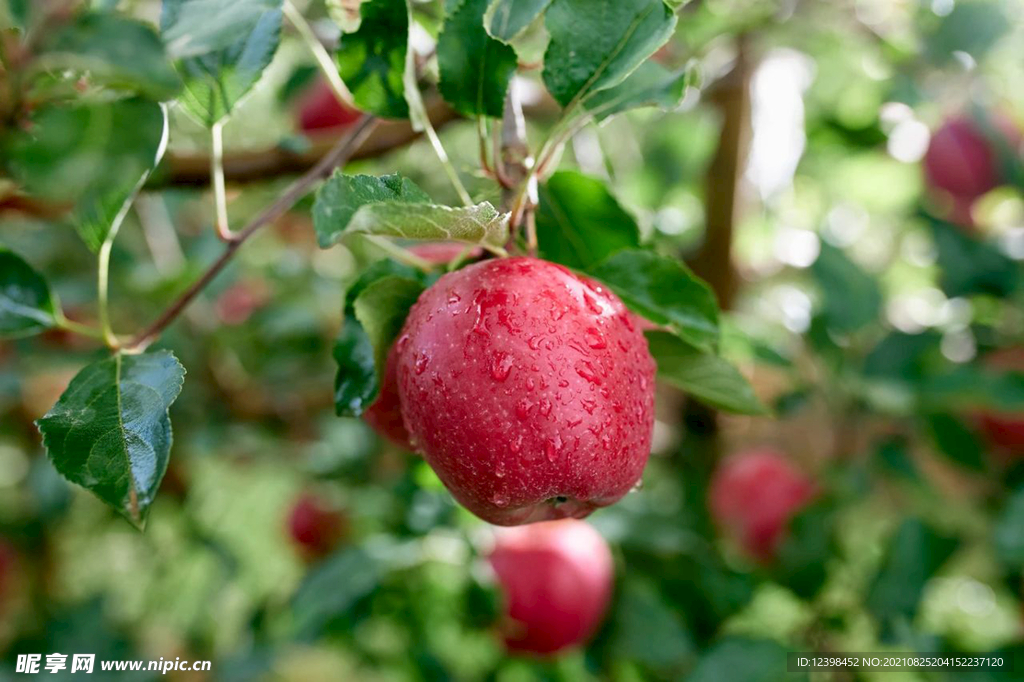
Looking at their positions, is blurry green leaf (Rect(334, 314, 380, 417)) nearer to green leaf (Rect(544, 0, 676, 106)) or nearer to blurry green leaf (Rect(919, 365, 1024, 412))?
green leaf (Rect(544, 0, 676, 106))

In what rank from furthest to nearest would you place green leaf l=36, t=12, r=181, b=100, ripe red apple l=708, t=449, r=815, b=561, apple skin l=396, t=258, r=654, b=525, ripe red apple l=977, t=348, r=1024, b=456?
ripe red apple l=708, t=449, r=815, b=561, ripe red apple l=977, t=348, r=1024, b=456, apple skin l=396, t=258, r=654, b=525, green leaf l=36, t=12, r=181, b=100

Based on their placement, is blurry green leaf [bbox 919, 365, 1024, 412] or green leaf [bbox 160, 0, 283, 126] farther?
blurry green leaf [bbox 919, 365, 1024, 412]

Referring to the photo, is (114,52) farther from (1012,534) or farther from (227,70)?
(1012,534)

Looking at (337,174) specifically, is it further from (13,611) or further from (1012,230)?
(13,611)

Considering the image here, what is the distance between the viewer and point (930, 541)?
939mm

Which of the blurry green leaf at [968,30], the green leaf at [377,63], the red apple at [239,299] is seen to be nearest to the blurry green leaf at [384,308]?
the green leaf at [377,63]

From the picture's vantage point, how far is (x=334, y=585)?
852 millimetres

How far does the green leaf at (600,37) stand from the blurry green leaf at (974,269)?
0.76m

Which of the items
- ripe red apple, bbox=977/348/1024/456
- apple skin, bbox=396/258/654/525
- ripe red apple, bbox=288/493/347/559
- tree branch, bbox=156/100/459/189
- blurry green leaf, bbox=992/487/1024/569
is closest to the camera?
apple skin, bbox=396/258/654/525

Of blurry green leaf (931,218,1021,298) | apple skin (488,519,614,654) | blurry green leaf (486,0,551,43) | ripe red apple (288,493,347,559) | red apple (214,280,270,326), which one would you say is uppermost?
blurry green leaf (486,0,551,43)

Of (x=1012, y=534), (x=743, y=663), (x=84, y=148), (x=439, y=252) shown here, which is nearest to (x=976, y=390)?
(x=1012, y=534)

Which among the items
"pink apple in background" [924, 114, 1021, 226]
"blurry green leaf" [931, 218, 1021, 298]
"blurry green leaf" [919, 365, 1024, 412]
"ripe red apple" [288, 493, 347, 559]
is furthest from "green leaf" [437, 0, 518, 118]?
"ripe red apple" [288, 493, 347, 559]

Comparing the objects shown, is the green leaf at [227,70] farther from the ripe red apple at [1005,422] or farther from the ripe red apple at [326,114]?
the ripe red apple at [1005,422]

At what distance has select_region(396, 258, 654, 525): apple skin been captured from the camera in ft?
1.30
